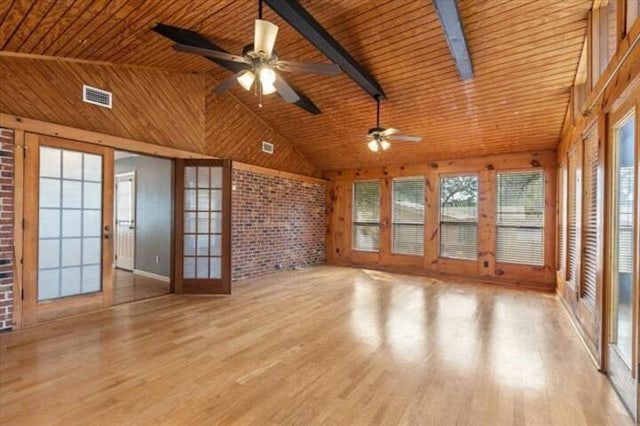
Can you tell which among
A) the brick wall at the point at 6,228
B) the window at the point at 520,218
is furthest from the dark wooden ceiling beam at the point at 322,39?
the window at the point at 520,218

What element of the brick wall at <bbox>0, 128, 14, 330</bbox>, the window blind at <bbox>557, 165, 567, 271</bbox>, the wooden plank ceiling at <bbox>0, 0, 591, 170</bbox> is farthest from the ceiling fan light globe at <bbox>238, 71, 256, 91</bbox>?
the window blind at <bbox>557, 165, 567, 271</bbox>

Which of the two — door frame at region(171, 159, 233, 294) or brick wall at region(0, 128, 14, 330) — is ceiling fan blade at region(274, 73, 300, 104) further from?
brick wall at region(0, 128, 14, 330)

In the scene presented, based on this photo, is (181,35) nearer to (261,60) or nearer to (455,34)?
(261,60)

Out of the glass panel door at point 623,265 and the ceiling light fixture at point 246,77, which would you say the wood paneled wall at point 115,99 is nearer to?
the ceiling light fixture at point 246,77

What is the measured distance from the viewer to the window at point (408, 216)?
7102mm

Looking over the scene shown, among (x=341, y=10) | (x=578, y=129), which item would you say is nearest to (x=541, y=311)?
(x=578, y=129)

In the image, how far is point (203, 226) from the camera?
5109mm

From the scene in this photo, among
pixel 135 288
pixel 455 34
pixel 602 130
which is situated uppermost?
pixel 455 34

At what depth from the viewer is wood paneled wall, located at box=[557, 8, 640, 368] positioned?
2.16 m

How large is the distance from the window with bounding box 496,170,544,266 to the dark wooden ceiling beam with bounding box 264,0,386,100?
10.9ft

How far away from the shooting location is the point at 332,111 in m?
5.79

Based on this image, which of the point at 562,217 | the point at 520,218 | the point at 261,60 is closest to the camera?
the point at 261,60

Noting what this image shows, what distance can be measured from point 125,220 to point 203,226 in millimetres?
3053

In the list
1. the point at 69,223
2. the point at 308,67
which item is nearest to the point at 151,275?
the point at 69,223
